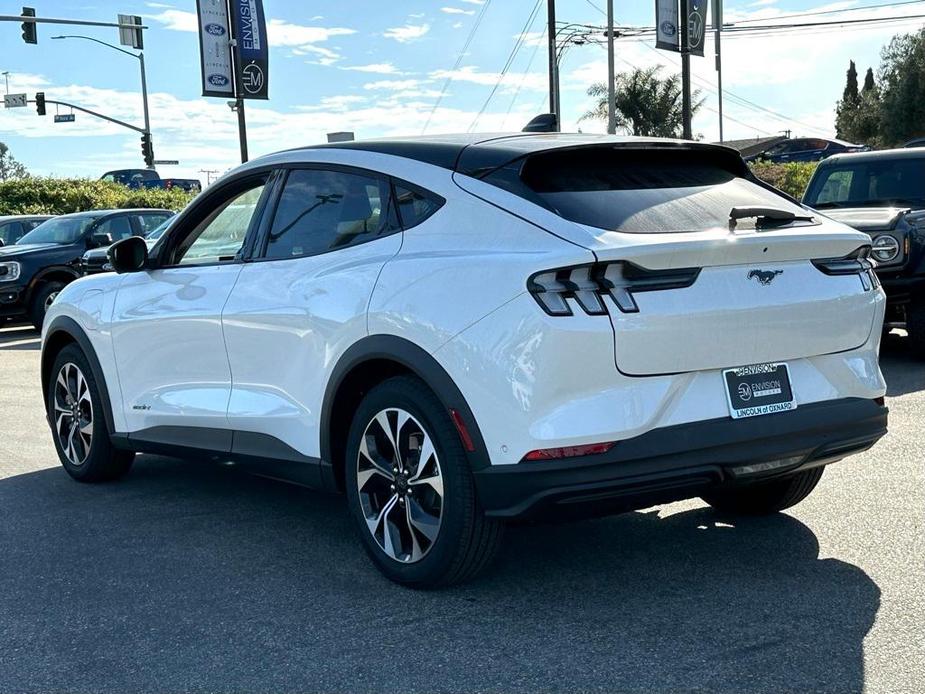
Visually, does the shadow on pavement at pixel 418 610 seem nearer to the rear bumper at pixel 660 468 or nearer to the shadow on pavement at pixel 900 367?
the rear bumper at pixel 660 468

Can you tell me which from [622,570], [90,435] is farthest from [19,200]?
[622,570]

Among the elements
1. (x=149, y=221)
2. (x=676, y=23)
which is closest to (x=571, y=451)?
(x=149, y=221)

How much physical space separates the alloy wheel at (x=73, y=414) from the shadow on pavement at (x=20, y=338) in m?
7.56

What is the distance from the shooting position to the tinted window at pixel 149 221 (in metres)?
18.0

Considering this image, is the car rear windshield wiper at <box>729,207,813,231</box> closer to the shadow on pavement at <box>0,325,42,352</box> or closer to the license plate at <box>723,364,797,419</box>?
the license plate at <box>723,364,797,419</box>

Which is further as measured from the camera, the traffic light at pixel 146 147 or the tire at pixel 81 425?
the traffic light at pixel 146 147

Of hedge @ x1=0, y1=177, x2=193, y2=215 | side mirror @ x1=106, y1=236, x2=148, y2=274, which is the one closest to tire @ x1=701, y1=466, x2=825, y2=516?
side mirror @ x1=106, y1=236, x2=148, y2=274

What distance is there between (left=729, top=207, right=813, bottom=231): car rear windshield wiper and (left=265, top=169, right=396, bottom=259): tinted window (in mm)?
1303

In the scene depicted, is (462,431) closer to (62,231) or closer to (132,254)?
(132,254)

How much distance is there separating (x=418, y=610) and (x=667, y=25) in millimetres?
21189

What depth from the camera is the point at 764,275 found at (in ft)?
13.3

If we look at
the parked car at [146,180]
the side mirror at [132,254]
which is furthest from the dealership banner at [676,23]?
the parked car at [146,180]

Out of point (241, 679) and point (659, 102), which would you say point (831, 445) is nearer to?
point (241, 679)

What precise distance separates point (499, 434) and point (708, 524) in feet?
5.65
